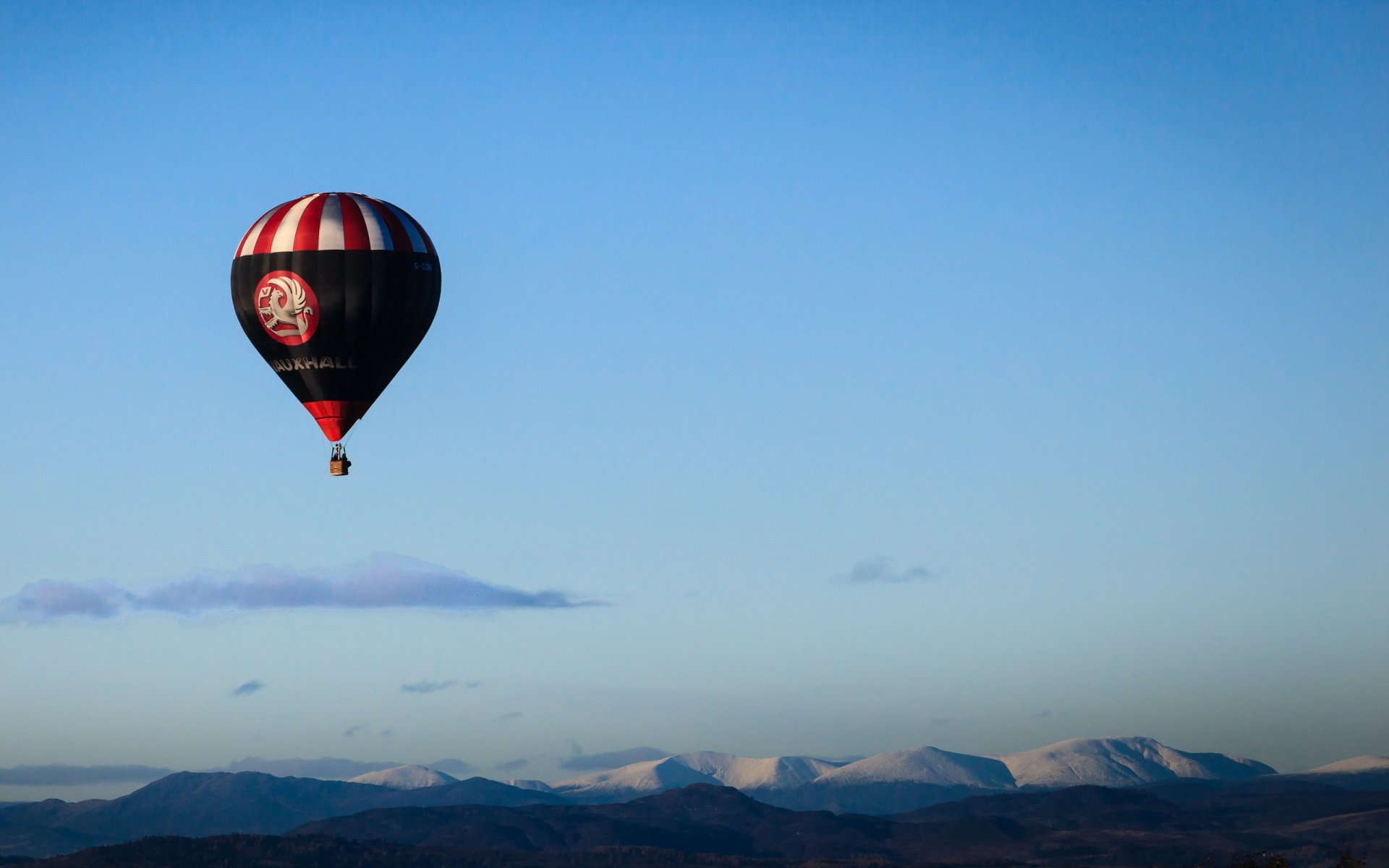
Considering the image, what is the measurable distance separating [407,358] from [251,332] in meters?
10.3

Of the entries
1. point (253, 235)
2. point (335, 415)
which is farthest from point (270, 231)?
point (335, 415)

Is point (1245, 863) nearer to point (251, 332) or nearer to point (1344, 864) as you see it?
point (1344, 864)

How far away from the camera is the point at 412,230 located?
114 m

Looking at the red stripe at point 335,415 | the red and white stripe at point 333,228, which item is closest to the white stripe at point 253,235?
the red and white stripe at point 333,228

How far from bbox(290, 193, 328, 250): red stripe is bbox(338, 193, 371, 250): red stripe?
1633 mm

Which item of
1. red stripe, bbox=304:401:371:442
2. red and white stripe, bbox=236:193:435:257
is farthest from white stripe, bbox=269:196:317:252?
red stripe, bbox=304:401:371:442

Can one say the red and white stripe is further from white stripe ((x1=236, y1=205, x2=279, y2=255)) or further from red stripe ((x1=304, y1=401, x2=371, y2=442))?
red stripe ((x1=304, y1=401, x2=371, y2=442))

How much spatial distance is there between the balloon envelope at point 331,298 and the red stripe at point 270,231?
0.07m

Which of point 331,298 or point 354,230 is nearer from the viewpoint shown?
point 331,298

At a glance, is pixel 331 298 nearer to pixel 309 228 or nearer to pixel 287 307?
pixel 287 307

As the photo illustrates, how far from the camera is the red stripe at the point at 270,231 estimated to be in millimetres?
112188

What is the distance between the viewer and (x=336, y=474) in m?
106

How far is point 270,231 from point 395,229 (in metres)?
8.15

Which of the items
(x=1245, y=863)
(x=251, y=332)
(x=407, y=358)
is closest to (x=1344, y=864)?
(x=1245, y=863)
